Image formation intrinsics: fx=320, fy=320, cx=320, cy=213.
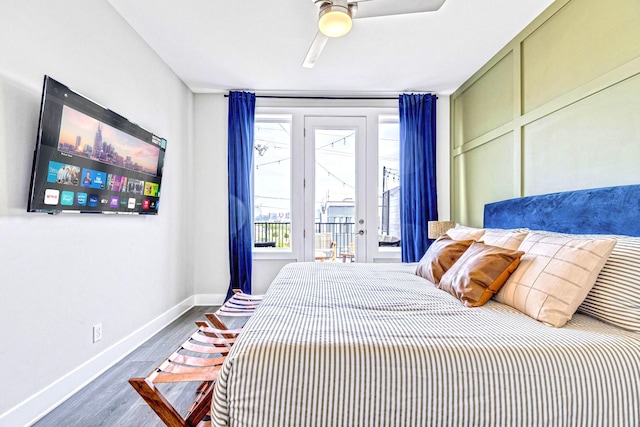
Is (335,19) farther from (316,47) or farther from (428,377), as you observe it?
(428,377)

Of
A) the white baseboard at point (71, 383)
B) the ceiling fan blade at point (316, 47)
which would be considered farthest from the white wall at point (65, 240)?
the ceiling fan blade at point (316, 47)

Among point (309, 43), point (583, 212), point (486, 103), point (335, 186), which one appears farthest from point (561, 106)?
point (335, 186)

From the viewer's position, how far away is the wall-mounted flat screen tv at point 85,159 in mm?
1685

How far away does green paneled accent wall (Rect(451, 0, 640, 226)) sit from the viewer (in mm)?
1805

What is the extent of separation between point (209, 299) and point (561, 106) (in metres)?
3.93

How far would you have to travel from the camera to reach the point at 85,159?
1.96m

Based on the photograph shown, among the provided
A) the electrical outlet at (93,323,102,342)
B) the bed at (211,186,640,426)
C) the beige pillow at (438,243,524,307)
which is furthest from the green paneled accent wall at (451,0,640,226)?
the electrical outlet at (93,323,102,342)

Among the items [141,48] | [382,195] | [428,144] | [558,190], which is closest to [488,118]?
[428,144]

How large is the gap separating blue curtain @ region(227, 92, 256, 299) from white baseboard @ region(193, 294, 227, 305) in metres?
0.22

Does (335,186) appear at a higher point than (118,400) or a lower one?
higher

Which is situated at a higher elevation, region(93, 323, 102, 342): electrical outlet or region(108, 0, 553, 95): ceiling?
region(108, 0, 553, 95): ceiling

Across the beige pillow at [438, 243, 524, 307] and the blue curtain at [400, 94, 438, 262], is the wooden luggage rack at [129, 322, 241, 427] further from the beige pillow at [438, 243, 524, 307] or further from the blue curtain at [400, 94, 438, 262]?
the blue curtain at [400, 94, 438, 262]

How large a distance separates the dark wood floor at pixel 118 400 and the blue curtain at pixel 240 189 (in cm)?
136

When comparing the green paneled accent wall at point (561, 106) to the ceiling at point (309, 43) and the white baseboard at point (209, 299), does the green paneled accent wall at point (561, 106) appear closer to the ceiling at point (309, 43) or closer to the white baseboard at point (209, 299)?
the ceiling at point (309, 43)
